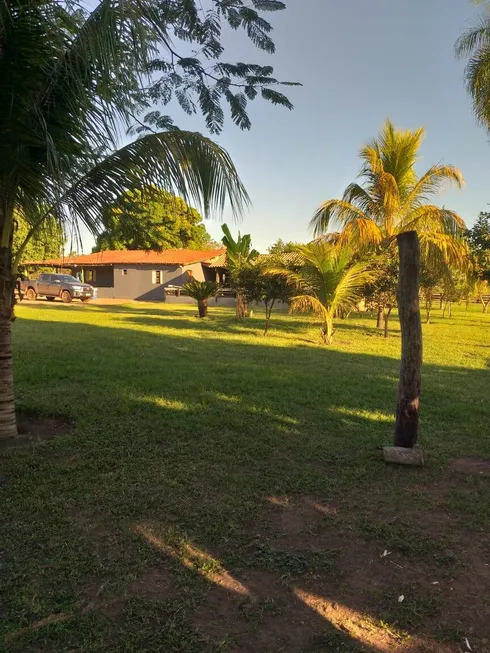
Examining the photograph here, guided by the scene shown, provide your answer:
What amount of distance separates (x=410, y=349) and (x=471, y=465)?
3.78ft

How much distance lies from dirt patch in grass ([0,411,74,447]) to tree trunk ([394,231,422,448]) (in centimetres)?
324

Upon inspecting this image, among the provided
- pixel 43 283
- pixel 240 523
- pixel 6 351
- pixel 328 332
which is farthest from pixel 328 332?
pixel 43 283

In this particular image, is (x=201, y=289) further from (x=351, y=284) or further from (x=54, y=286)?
(x=54, y=286)

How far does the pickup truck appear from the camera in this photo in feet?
87.5

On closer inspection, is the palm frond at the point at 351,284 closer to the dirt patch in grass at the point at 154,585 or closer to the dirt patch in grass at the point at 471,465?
the dirt patch in grass at the point at 471,465

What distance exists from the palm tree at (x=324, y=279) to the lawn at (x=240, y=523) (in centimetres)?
550

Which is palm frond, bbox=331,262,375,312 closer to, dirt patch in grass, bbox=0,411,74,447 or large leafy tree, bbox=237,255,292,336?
large leafy tree, bbox=237,255,292,336

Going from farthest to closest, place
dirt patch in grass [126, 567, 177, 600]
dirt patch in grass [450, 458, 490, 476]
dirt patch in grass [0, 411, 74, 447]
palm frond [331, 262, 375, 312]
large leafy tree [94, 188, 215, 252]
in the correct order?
palm frond [331, 262, 375, 312] < dirt patch in grass [0, 411, 74, 447] < large leafy tree [94, 188, 215, 252] < dirt patch in grass [450, 458, 490, 476] < dirt patch in grass [126, 567, 177, 600]

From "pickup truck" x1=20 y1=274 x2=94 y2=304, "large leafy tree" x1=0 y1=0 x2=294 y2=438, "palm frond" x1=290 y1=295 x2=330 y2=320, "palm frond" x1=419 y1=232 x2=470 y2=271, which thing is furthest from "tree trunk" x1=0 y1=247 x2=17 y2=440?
"pickup truck" x1=20 y1=274 x2=94 y2=304

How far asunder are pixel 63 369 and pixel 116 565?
5337 mm

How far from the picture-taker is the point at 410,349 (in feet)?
14.2

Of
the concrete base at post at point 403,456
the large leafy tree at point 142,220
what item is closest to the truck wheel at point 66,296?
the large leafy tree at point 142,220

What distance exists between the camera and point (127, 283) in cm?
3394

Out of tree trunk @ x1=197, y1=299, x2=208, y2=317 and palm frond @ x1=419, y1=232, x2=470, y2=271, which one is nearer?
palm frond @ x1=419, y1=232, x2=470, y2=271
